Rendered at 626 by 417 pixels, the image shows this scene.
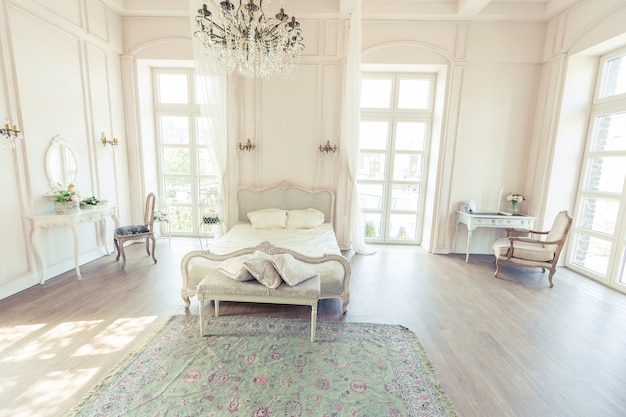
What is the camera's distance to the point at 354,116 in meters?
4.45

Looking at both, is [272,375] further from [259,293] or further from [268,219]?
[268,219]

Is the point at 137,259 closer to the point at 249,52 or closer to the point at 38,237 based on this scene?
the point at 38,237

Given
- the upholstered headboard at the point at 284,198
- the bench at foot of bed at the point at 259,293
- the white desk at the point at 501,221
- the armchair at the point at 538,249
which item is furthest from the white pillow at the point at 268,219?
the armchair at the point at 538,249

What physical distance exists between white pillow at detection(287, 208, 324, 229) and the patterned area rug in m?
2.03

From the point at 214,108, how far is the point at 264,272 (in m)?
2.98

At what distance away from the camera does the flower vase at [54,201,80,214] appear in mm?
3532

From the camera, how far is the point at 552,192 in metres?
4.44

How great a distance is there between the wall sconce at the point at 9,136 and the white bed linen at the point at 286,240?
2499 millimetres

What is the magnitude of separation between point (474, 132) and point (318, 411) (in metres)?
4.88

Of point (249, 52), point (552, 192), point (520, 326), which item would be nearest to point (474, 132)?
point (552, 192)

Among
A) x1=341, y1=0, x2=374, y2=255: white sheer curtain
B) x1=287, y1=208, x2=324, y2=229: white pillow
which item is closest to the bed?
x1=287, y1=208, x2=324, y2=229: white pillow

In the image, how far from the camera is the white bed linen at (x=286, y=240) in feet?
11.5

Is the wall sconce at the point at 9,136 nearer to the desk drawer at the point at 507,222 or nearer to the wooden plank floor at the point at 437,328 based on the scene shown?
the wooden plank floor at the point at 437,328

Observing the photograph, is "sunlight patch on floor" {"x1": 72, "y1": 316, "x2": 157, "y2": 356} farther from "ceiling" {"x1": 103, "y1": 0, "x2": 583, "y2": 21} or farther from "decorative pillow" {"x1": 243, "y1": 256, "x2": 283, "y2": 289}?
"ceiling" {"x1": 103, "y1": 0, "x2": 583, "y2": 21}
